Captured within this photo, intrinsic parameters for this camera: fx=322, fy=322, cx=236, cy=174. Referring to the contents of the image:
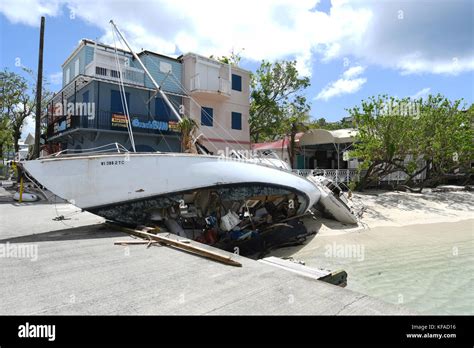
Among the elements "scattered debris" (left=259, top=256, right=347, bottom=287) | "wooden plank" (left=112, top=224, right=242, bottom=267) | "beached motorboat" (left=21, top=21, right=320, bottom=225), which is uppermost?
"beached motorboat" (left=21, top=21, right=320, bottom=225)

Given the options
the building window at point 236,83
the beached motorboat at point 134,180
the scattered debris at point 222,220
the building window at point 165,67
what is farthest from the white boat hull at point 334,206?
the building window at point 236,83

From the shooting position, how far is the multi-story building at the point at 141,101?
17828 mm

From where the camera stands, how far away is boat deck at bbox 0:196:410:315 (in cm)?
338

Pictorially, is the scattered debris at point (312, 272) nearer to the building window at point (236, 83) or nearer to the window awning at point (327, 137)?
the window awning at point (327, 137)

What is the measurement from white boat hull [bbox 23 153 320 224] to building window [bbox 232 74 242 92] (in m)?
17.0

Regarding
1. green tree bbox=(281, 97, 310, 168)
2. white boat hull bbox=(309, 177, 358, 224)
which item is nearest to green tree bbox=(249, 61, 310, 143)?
green tree bbox=(281, 97, 310, 168)

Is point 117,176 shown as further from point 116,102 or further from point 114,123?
point 116,102

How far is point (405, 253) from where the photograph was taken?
9.70 meters

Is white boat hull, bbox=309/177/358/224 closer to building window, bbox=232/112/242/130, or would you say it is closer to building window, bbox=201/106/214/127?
building window, bbox=201/106/214/127

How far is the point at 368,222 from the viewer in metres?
13.9

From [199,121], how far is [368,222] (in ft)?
41.4
